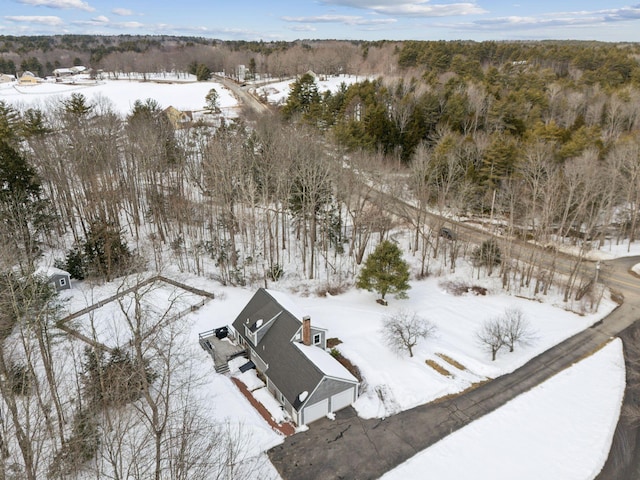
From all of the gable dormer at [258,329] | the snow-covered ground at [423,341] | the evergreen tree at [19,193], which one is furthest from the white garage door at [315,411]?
the evergreen tree at [19,193]

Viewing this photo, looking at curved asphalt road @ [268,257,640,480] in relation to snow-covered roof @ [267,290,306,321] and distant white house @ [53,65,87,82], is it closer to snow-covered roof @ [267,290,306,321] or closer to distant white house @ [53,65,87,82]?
snow-covered roof @ [267,290,306,321]

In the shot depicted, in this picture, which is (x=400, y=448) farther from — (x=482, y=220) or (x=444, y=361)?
(x=482, y=220)

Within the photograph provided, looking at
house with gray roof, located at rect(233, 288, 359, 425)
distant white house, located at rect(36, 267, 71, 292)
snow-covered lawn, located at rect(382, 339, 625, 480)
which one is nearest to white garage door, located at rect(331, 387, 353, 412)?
house with gray roof, located at rect(233, 288, 359, 425)

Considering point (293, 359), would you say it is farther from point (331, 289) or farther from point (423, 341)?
point (331, 289)

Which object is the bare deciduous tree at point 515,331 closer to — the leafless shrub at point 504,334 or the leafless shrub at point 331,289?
the leafless shrub at point 504,334

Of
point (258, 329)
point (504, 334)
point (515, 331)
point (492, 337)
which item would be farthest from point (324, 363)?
point (515, 331)
